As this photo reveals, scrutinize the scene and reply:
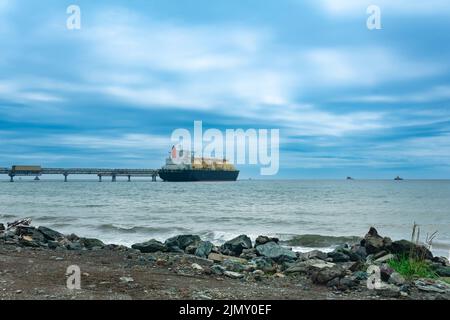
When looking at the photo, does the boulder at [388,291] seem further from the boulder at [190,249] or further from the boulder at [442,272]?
the boulder at [190,249]

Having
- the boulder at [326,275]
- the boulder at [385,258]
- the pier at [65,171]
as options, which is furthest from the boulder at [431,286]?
the pier at [65,171]

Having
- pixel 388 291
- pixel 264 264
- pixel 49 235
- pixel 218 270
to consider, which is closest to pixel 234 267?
pixel 218 270

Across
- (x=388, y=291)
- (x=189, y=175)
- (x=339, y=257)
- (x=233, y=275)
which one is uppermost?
(x=189, y=175)

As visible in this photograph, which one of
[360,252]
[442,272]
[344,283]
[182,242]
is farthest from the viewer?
[182,242]

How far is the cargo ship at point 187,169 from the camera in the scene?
484 ft

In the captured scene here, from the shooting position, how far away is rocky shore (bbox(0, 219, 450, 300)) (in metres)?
8.41

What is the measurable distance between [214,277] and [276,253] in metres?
5.08

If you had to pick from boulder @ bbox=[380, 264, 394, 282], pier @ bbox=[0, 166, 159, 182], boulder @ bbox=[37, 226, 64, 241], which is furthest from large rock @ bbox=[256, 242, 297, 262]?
pier @ bbox=[0, 166, 159, 182]

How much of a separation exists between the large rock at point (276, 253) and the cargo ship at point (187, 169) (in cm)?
12879

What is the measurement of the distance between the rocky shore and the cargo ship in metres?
130

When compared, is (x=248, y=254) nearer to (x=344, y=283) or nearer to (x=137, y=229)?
(x=344, y=283)

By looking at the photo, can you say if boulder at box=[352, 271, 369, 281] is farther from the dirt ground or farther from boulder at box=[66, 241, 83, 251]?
boulder at box=[66, 241, 83, 251]

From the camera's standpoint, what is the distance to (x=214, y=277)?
1057 cm
